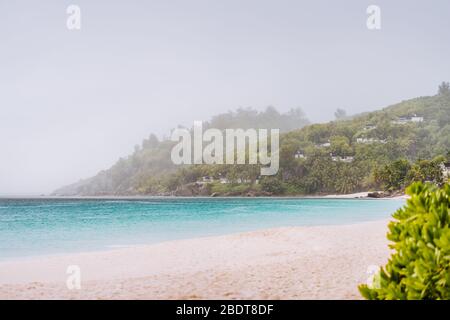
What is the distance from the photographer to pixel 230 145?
7950cm

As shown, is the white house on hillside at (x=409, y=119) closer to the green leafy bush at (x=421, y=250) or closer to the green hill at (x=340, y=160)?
the green hill at (x=340, y=160)

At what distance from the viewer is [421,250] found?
5.55 ft

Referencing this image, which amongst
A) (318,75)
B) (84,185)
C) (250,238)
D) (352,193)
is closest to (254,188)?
(352,193)

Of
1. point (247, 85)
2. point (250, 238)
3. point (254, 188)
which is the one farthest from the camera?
point (247, 85)

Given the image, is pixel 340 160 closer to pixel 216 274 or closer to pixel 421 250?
pixel 216 274

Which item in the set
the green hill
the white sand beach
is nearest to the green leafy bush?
the white sand beach

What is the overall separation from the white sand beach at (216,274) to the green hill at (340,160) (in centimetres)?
3488

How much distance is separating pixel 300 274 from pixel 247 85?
69936mm

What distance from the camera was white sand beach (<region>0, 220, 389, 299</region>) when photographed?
342 cm

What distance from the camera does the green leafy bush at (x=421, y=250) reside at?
1.67m

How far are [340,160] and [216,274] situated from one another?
49732 mm

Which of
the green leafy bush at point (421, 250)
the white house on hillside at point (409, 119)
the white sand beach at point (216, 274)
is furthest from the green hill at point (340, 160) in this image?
the green leafy bush at point (421, 250)

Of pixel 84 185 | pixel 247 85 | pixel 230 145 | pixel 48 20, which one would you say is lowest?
pixel 84 185
